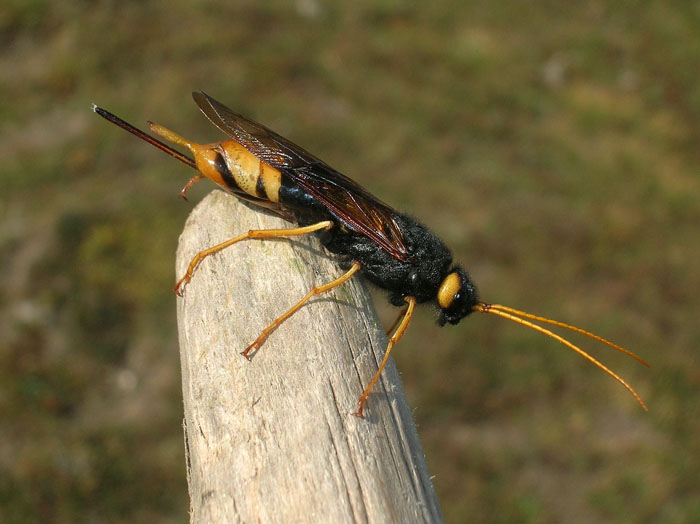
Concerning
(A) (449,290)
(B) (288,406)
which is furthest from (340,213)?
(B) (288,406)

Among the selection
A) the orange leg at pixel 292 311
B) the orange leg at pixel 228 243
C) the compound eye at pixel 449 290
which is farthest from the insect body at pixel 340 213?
the orange leg at pixel 292 311

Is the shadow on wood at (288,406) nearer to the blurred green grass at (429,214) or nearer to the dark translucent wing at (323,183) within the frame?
the dark translucent wing at (323,183)

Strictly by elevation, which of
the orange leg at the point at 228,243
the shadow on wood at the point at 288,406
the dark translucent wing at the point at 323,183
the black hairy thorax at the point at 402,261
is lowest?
the shadow on wood at the point at 288,406

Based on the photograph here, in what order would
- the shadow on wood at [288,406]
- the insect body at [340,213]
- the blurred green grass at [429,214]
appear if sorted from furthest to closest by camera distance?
the blurred green grass at [429,214], the insect body at [340,213], the shadow on wood at [288,406]

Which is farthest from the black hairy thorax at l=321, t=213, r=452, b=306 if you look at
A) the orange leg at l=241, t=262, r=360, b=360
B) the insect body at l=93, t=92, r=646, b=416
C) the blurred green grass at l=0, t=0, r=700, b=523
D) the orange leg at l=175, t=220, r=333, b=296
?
the blurred green grass at l=0, t=0, r=700, b=523

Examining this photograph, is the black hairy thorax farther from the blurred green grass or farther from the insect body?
the blurred green grass

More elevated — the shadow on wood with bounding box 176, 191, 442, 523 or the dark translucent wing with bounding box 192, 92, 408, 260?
the dark translucent wing with bounding box 192, 92, 408, 260

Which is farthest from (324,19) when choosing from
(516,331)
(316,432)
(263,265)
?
(316,432)
